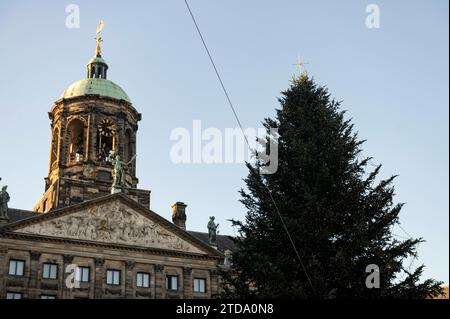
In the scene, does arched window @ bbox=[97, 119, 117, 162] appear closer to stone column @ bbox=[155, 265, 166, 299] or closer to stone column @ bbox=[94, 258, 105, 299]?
stone column @ bbox=[94, 258, 105, 299]

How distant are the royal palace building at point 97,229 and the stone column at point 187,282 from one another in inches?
2.9

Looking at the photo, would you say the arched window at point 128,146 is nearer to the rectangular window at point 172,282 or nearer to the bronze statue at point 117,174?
the bronze statue at point 117,174

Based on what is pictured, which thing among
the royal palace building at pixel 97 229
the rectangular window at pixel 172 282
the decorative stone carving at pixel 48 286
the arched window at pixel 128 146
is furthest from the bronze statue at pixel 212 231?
the decorative stone carving at pixel 48 286

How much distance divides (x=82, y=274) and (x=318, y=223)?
2541 cm

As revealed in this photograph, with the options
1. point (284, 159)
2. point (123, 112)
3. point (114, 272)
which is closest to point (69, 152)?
point (123, 112)

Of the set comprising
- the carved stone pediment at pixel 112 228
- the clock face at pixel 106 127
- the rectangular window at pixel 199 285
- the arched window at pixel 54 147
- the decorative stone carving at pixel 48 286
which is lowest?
the decorative stone carving at pixel 48 286

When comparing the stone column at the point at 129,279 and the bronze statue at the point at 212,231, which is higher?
the bronze statue at the point at 212,231

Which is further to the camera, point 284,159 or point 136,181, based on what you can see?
point 136,181

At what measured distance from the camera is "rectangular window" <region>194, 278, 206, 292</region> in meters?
46.4

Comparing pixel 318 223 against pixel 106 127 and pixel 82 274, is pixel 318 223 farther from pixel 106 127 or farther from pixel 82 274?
pixel 106 127

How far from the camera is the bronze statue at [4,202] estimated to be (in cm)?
4266
